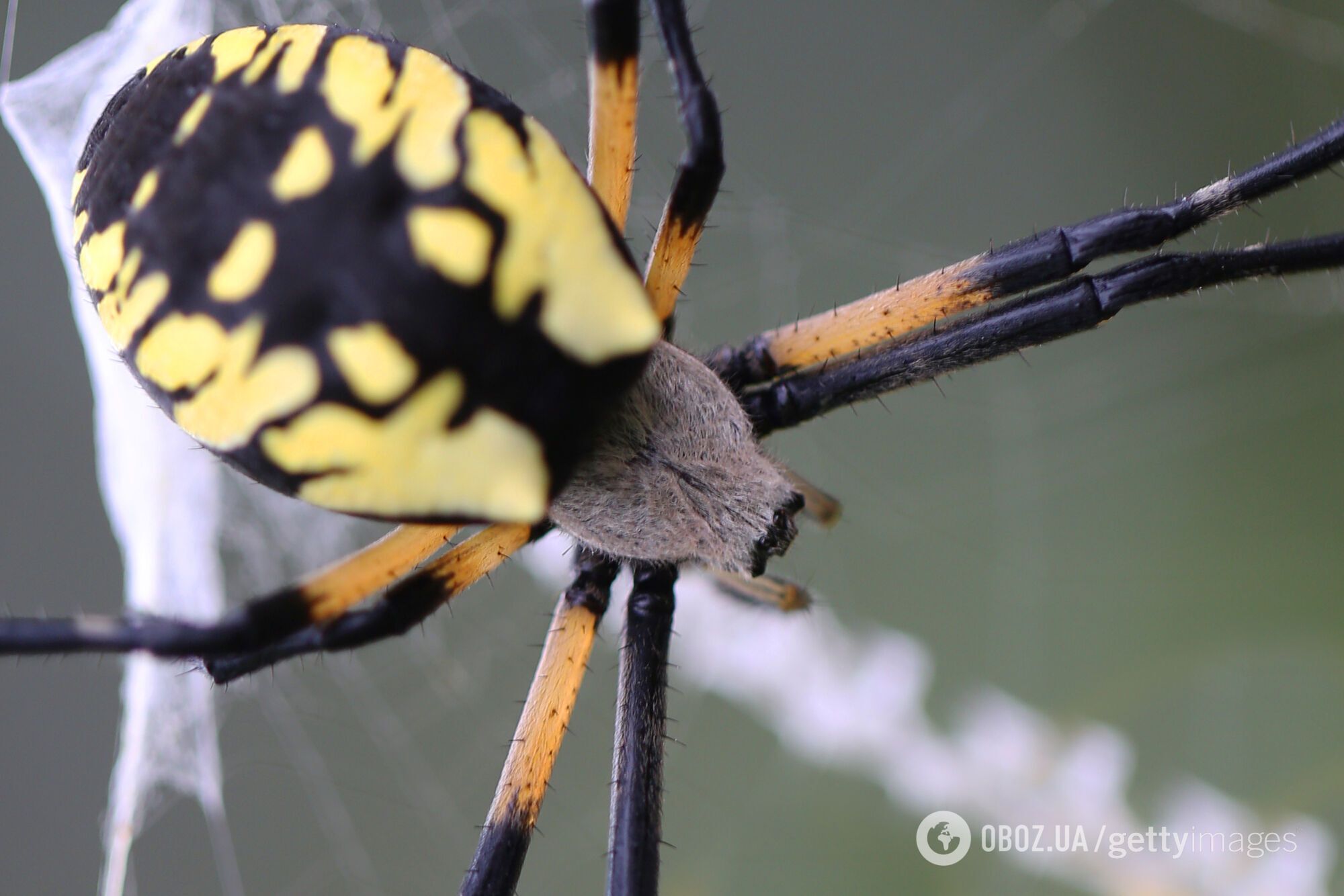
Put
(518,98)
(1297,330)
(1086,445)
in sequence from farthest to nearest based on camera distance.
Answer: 1. (1086,445)
2. (1297,330)
3. (518,98)

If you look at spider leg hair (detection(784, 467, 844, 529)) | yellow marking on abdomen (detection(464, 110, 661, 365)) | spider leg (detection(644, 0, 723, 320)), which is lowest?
yellow marking on abdomen (detection(464, 110, 661, 365))

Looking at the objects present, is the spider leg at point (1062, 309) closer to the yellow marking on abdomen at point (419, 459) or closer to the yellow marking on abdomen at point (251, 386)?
the yellow marking on abdomen at point (419, 459)

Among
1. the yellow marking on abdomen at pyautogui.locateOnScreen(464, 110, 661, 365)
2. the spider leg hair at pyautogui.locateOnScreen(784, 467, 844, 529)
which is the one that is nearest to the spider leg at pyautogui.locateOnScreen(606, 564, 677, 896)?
the spider leg hair at pyautogui.locateOnScreen(784, 467, 844, 529)

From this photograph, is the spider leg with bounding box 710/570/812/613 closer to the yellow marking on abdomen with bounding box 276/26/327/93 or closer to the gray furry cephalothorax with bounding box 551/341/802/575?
the gray furry cephalothorax with bounding box 551/341/802/575

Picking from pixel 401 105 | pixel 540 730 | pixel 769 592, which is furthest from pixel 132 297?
pixel 769 592

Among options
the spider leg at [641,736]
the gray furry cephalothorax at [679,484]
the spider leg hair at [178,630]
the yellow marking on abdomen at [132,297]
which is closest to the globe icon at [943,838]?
the spider leg at [641,736]

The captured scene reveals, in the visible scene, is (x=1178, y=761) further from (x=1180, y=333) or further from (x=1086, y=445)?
(x=1180, y=333)

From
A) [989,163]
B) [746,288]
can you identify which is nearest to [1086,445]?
[989,163]
